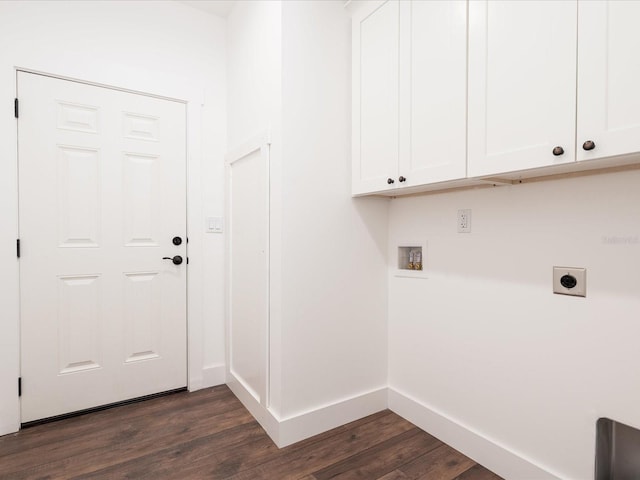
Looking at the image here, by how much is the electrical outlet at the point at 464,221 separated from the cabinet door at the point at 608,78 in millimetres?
681

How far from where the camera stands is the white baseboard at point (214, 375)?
2574 mm

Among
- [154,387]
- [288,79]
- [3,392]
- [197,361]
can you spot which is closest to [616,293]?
[288,79]

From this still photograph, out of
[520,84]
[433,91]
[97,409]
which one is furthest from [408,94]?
[97,409]

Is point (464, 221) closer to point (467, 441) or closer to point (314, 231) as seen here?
point (314, 231)

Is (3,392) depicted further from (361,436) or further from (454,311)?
(454,311)

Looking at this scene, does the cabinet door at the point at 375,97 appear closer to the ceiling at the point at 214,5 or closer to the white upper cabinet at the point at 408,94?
the white upper cabinet at the point at 408,94

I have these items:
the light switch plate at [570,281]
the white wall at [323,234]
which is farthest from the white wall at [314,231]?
the light switch plate at [570,281]

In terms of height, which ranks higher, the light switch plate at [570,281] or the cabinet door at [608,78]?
the cabinet door at [608,78]

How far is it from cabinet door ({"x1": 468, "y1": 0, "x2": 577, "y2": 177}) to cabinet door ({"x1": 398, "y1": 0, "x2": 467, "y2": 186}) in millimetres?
51

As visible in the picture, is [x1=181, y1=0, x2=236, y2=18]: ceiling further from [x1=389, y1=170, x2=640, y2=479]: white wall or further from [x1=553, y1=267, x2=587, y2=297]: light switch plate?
[x1=553, y1=267, x2=587, y2=297]: light switch plate

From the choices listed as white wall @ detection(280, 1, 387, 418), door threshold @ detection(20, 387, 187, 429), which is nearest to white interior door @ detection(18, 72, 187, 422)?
door threshold @ detection(20, 387, 187, 429)

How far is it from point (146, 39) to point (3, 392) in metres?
2.37

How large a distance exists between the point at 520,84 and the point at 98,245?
8.08 feet

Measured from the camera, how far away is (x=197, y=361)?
2541mm
